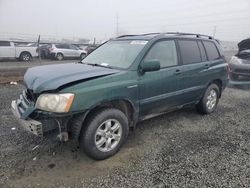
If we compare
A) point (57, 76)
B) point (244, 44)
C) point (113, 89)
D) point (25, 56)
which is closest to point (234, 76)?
point (244, 44)

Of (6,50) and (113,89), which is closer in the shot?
(113,89)

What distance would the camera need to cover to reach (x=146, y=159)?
11.6ft

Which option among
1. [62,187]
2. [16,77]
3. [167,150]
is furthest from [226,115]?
[16,77]

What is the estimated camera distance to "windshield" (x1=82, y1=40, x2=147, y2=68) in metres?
3.94

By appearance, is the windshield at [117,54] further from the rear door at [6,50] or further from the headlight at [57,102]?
the rear door at [6,50]

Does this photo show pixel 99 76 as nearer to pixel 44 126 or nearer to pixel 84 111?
pixel 84 111

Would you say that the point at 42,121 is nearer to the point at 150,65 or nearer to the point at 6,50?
the point at 150,65

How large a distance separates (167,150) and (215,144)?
89 centimetres

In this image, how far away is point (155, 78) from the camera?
399 cm

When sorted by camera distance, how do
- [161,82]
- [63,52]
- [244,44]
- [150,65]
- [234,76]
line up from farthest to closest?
[63,52] → [244,44] → [234,76] → [161,82] → [150,65]

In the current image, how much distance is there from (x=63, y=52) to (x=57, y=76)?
1720 cm

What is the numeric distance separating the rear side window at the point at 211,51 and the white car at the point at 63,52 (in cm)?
1564

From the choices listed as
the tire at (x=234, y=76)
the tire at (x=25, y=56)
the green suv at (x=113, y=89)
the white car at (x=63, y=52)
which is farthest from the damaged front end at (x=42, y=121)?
the white car at (x=63, y=52)

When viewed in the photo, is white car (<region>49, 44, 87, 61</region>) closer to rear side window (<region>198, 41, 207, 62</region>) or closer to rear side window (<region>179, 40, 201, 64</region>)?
rear side window (<region>198, 41, 207, 62</region>)
